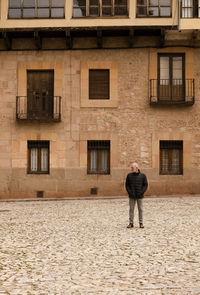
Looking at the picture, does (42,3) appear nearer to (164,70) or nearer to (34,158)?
(164,70)

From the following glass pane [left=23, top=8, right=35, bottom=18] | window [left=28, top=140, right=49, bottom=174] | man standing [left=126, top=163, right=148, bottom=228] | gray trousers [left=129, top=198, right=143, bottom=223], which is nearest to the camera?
gray trousers [left=129, top=198, right=143, bottom=223]

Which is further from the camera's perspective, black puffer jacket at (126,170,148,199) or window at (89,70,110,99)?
window at (89,70,110,99)

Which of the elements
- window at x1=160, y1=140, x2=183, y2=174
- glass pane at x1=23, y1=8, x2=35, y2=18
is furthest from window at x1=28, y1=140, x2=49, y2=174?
glass pane at x1=23, y1=8, x2=35, y2=18

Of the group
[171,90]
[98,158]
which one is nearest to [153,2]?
[171,90]

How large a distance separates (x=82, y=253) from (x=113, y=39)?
16235mm

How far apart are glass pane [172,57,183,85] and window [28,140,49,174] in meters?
6.68

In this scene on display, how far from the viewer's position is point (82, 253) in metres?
7.50

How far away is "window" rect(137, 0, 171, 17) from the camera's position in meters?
21.7

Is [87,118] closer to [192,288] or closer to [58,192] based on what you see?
[58,192]

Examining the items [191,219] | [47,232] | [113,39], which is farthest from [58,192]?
[47,232]

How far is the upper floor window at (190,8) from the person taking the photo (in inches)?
854

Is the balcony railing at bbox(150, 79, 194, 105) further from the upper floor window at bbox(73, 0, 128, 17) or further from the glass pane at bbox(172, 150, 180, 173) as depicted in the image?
the upper floor window at bbox(73, 0, 128, 17)

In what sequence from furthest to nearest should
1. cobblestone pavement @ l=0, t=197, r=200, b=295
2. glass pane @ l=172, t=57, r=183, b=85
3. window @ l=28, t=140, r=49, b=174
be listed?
window @ l=28, t=140, r=49, b=174 → glass pane @ l=172, t=57, r=183, b=85 → cobblestone pavement @ l=0, t=197, r=200, b=295

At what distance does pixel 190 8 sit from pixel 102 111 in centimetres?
614
